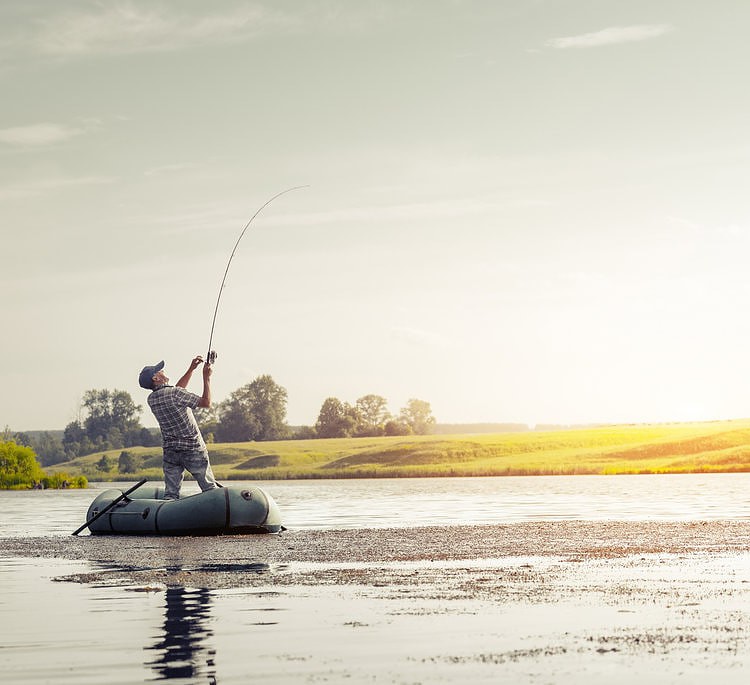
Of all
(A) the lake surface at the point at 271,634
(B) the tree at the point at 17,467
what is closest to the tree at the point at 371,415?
(B) the tree at the point at 17,467

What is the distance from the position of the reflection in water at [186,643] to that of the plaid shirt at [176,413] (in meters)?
11.5

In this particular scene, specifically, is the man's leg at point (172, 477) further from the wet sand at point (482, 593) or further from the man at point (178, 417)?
the wet sand at point (482, 593)

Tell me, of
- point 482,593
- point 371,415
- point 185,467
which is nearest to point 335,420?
point 371,415

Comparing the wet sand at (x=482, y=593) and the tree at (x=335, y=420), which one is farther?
the tree at (x=335, y=420)

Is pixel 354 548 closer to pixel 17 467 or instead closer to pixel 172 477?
pixel 172 477

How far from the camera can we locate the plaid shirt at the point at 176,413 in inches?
1018

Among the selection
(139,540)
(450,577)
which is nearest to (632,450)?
(139,540)

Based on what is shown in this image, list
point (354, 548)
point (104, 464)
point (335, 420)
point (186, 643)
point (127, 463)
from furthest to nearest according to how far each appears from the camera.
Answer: point (335, 420), point (104, 464), point (127, 463), point (354, 548), point (186, 643)

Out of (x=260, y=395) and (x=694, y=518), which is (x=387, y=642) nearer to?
(x=694, y=518)

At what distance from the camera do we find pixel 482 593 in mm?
14414

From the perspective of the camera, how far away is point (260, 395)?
192750 mm

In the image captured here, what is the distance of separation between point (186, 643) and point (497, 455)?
397ft

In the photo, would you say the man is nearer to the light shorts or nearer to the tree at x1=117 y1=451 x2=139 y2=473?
the light shorts

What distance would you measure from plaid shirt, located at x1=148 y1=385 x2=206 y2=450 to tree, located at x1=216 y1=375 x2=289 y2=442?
163749mm
